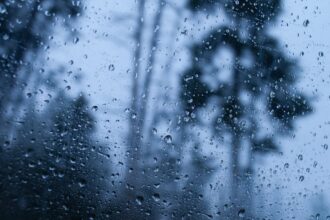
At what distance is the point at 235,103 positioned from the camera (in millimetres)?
2002

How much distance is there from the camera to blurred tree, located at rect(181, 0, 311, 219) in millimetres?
1927

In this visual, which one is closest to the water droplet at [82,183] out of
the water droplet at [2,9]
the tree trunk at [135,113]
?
the tree trunk at [135,113]

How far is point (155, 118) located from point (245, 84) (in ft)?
1.90

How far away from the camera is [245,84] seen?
205cm

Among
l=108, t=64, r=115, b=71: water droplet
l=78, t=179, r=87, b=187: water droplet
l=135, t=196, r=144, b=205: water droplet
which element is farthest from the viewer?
l=108, t=64, r=115, b=71: water droplet

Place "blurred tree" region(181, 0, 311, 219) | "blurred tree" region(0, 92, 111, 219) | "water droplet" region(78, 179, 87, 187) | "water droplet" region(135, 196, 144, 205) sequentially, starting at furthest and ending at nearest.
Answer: "blurred tree" region(181, 0, 311, 219) < "water droplet" region(135, 196, 144, 205) < "water droplet" region(78, 179, 87, 187) < "blurred tree" region(0, 92, 111, 219)

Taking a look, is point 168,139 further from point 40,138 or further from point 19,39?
point 19,39

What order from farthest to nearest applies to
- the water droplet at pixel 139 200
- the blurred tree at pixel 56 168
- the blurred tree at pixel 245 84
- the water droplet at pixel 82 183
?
the blurred tree at pixel 245 84, the water droplet at pixel 139 200, the water droplet at pixel 82 183, the blurred tree at pixel 56 168

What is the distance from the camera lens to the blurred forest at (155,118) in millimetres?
1438

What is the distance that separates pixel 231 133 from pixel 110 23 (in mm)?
824

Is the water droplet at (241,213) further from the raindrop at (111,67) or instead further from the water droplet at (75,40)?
the water droplet at (75,40)

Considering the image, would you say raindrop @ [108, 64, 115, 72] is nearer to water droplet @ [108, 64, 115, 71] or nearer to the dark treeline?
water droplet @ [108, 64, 115, 71]

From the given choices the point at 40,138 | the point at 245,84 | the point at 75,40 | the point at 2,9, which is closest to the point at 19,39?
the point at 2,9

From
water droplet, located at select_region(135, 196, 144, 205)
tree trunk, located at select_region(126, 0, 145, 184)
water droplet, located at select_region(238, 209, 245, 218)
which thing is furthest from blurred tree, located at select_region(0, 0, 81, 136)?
water droplet, located at select_region(238, 209, 245, 218)
